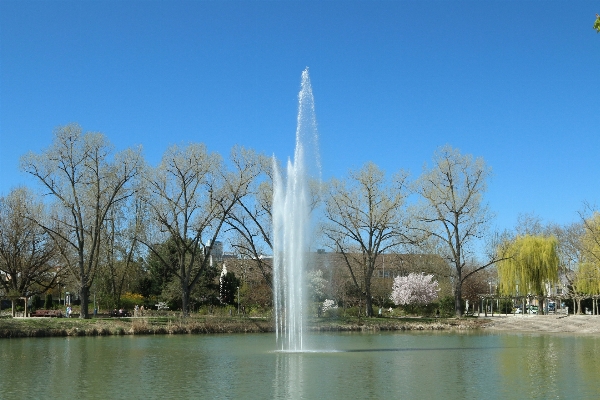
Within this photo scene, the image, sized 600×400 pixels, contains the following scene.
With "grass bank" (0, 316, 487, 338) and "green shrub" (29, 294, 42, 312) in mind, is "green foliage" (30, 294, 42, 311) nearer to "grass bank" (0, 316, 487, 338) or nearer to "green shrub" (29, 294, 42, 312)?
"green shrub" (29, 294, 42, 312)

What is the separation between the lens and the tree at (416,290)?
56469 mm

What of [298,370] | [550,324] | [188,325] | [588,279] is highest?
[588,279]

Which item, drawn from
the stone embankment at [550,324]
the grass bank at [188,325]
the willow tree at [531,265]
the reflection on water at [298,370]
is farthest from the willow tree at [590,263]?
the reflection on water at [298,370]

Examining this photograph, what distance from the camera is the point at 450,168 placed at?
167 ft

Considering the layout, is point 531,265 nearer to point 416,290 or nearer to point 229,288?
point 416,290

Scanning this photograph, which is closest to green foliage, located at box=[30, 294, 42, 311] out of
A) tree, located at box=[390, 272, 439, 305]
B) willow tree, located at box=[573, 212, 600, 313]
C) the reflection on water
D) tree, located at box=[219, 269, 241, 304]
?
tree, located at box=[219, 269, 241, 304]

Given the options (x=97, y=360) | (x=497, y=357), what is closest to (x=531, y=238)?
(x=497, y=357)

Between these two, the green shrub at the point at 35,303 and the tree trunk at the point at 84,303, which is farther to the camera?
the green shrub at the point at 35,303

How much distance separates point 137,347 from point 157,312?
814 inches

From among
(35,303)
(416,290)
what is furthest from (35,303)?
(416,290)

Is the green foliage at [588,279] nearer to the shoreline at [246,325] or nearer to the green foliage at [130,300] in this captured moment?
the shoreline at [246,325]

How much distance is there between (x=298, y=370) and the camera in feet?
68.0

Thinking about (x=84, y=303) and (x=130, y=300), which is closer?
(x=84, y=303)

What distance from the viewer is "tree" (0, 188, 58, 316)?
5038 cm
